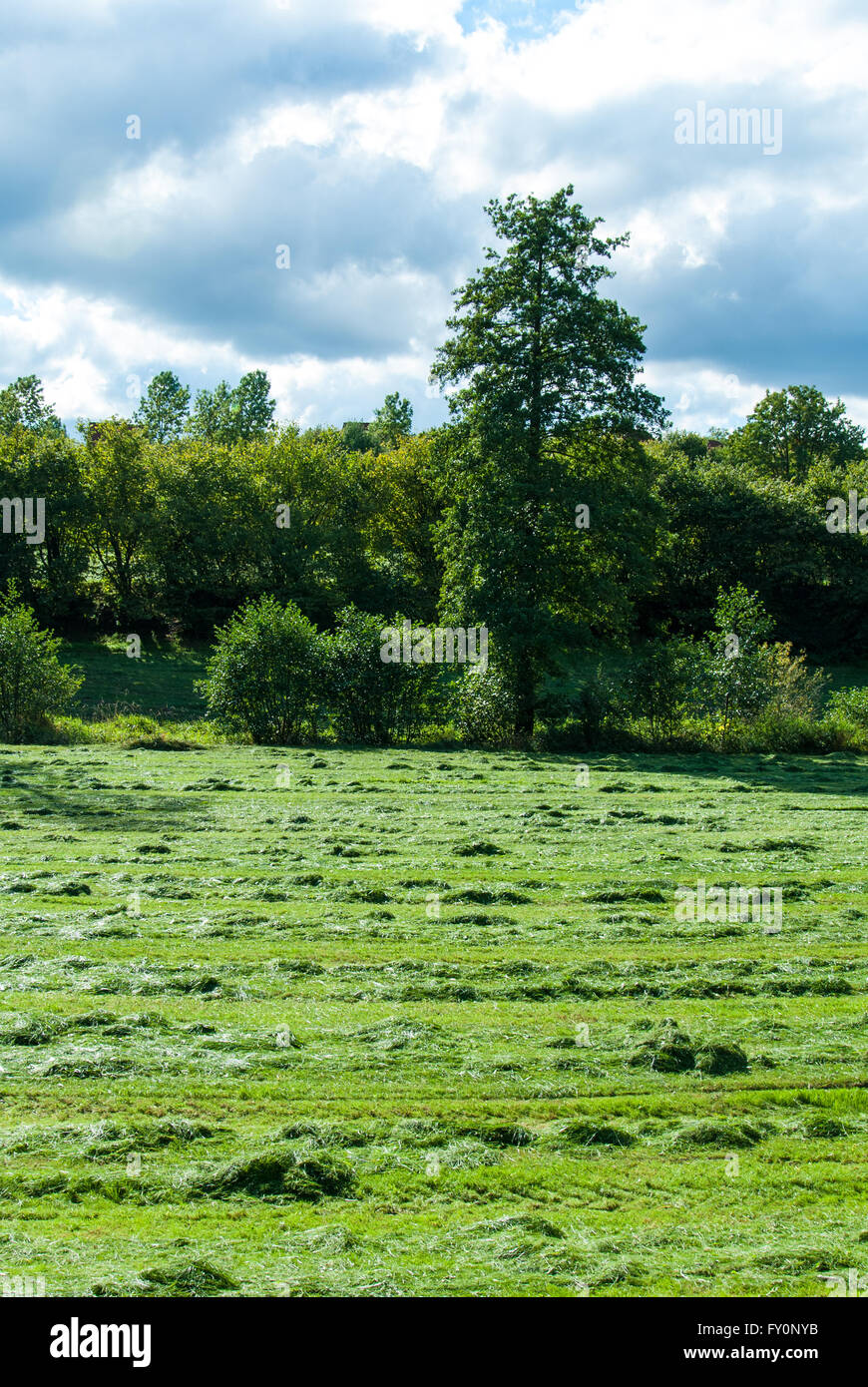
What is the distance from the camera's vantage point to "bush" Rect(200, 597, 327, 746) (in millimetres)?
33344

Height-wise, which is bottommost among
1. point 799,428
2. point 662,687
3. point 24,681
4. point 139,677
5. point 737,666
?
point 662,687

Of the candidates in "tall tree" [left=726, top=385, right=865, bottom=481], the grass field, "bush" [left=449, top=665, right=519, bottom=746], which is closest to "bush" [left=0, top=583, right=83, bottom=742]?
"bush" [left=449, top=665, right=519, bottom=746]

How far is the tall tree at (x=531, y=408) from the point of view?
34.2 meters

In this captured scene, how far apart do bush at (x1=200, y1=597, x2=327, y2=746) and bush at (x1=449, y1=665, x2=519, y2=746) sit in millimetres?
4613

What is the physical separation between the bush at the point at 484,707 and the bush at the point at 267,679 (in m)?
4.61

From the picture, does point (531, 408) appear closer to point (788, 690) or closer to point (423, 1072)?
point (788, 690)

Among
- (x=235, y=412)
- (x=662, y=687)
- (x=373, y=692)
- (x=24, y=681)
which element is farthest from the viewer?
(x=235, y=412)

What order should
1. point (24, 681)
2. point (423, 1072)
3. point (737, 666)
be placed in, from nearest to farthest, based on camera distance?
point (423, 1072)
point (24, 681)
point (737, 666)

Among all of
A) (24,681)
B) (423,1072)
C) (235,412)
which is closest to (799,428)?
(235,412)

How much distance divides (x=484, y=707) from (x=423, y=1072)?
26.9m

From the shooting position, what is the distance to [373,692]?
34031 mm

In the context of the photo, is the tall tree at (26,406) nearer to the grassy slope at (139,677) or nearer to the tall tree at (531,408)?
the grassy slope at (139,677)

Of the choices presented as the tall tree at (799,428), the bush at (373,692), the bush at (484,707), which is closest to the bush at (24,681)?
the bush at (373,692)
